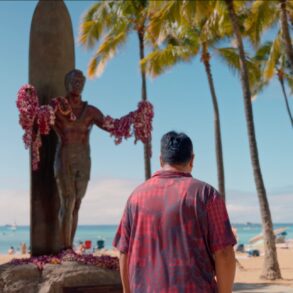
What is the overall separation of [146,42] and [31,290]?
587 inches

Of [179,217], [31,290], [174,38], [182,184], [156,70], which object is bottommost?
→ [31,290]

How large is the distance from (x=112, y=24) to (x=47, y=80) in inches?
538

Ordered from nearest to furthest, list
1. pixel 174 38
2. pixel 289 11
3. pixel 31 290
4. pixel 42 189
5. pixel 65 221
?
1. pixel 31 290
2. pixel 65 221
3. pixel 42 189
4. pixel 289 11
5. pixel 174 38

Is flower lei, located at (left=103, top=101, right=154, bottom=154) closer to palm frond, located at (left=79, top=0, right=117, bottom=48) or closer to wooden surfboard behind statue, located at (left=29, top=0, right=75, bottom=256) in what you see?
wooden surfboard behind statue, located at (left=29, top=0, right=75, bottom=256)

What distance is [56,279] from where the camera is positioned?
5.58 metres

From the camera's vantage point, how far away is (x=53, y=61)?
7148 mm

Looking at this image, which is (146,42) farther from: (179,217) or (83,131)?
(179,217)

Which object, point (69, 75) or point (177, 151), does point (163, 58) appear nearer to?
point (69, 75)

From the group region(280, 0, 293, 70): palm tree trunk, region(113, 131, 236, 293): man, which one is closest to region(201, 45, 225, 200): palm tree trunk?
region(280, 0, 293, 70): palm tree trunk

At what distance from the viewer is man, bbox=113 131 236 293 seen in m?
2.51

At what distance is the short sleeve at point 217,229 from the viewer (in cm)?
252

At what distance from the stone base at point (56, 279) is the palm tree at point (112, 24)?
45.8 ft

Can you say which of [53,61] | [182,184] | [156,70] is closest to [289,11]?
[156,70]

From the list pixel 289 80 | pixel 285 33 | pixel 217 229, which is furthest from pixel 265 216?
pixel 289 80
